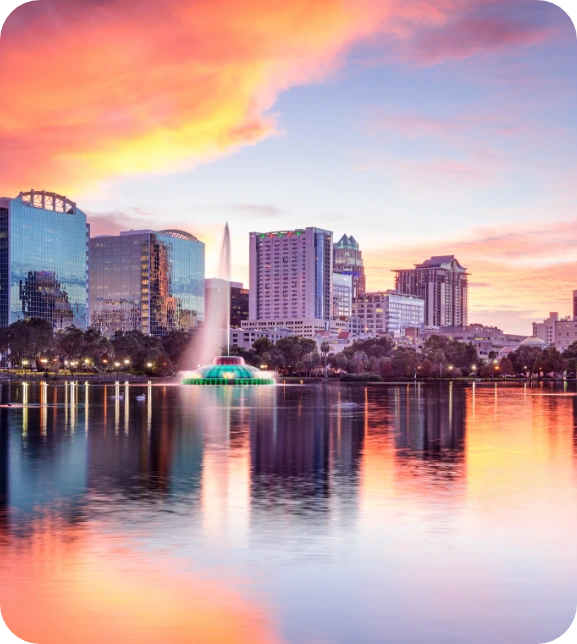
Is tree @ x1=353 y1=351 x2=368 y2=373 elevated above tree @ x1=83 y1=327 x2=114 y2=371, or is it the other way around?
tree @ x1=83 y1=327 x2=114 y2=371

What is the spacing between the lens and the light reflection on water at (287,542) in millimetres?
9867

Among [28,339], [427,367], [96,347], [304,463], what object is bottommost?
[427,367]

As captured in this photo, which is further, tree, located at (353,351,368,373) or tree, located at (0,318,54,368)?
tree, located at (353,351,368,373)

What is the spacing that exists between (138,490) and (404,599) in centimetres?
960

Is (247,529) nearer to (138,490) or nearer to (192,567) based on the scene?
(192,567)

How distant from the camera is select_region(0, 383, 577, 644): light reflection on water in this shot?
987cm

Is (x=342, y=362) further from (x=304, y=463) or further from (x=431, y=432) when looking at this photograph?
(x=304, y=463)

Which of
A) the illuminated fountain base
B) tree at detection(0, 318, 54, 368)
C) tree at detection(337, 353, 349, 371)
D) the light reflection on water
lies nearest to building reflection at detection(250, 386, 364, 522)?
the light reflection on water

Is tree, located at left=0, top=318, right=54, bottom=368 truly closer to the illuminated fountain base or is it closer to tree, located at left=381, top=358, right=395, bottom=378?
the illuminated fountain base

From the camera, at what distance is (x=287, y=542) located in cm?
1370

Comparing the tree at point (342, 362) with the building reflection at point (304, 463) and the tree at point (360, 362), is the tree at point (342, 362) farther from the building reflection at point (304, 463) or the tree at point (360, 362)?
the building reflection at point (304, 463)

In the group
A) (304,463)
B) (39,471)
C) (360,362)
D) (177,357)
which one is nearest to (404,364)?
(360,362)

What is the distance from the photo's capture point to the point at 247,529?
14734mm

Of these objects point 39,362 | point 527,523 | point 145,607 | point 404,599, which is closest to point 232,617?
point 145,607
